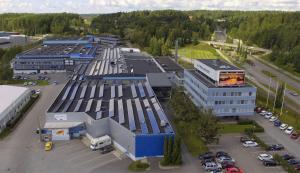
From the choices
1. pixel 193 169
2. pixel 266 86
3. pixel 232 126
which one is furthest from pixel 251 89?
pixel 266 86

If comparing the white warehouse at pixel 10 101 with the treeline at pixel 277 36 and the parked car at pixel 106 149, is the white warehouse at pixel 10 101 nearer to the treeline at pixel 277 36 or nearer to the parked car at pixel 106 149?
the parked car at pixel 106 149

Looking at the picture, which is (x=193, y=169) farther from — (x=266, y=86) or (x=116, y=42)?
(x=116, y=42)

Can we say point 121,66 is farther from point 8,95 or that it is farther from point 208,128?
point 208,128

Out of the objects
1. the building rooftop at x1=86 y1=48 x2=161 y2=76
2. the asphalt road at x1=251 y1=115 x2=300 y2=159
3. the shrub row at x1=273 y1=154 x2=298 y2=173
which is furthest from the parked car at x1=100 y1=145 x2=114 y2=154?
the building rooftop at x1=86 y1=48 x2=161 y2=76

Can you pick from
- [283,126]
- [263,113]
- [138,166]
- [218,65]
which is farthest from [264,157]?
[218,65]

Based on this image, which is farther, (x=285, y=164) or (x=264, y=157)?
(x=264, y=157)

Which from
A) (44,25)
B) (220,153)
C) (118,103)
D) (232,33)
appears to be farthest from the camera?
(44,25)
